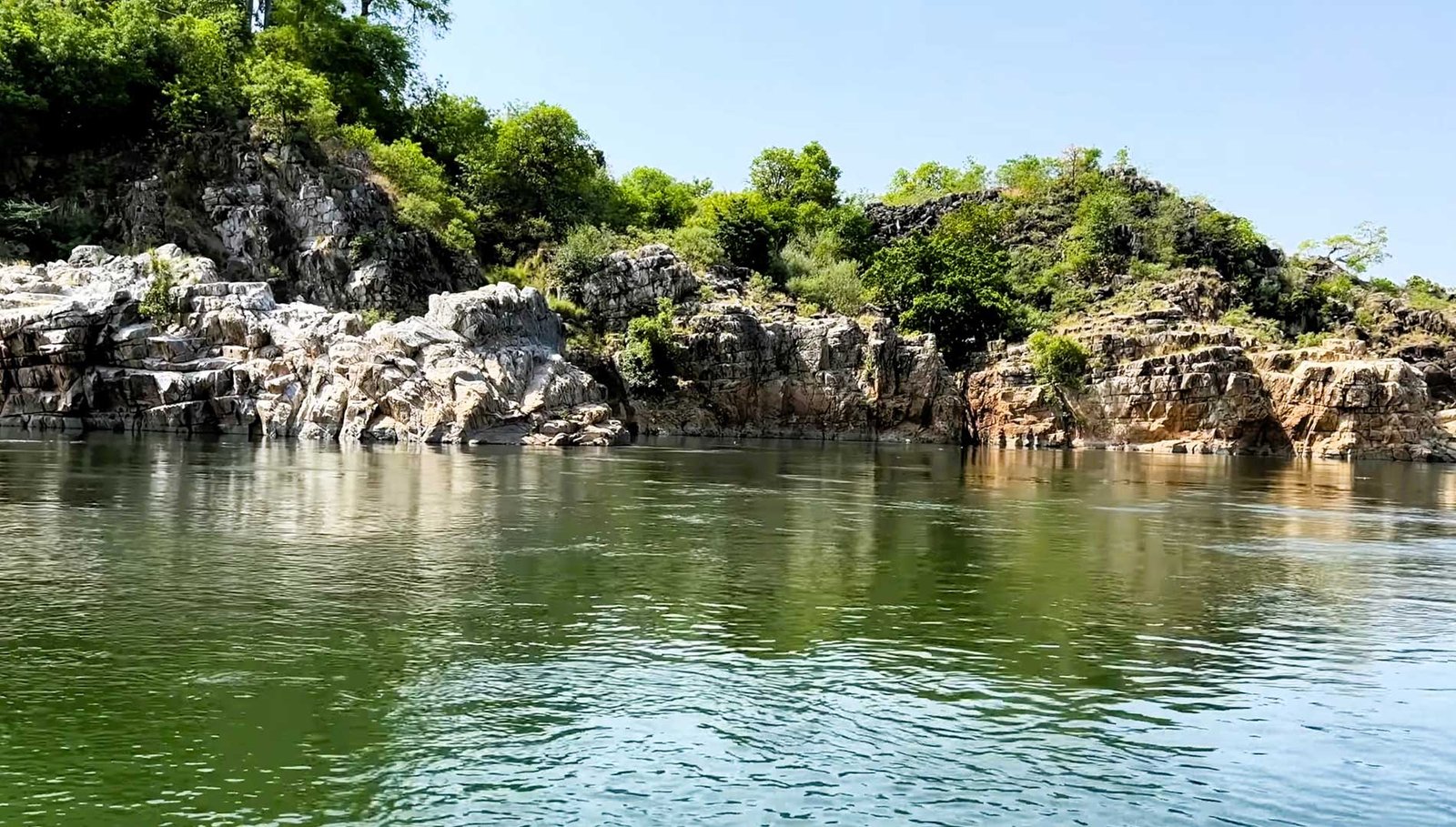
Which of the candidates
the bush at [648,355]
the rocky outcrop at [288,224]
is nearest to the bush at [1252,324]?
the bush at [648,355]

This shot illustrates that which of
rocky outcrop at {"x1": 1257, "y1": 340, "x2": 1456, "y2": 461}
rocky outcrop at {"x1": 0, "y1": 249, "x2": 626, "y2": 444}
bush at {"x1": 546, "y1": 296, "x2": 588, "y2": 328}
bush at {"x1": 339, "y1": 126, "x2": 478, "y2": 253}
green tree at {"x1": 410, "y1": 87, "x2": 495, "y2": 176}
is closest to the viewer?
rocky outcrop at {"x1": 0, "y1": 249, "x2": 626, "y2": 444}

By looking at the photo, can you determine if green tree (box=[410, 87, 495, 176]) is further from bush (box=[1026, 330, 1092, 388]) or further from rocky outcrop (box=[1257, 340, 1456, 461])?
rocky outcrop (box=[1257, 340, 1456, 461])

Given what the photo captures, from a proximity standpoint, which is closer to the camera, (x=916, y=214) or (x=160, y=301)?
(x=160, y=301)

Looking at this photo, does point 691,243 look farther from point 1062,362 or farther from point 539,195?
point 1062,362

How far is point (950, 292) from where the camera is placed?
93.2 m

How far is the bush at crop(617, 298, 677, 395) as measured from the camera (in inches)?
3167

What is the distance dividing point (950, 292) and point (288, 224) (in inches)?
2109

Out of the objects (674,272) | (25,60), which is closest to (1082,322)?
(674,272)

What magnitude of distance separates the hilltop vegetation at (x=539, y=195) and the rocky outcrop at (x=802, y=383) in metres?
→ 7.92

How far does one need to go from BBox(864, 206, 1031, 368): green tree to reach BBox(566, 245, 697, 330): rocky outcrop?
19.7 metres

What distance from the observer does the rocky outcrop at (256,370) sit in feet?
196

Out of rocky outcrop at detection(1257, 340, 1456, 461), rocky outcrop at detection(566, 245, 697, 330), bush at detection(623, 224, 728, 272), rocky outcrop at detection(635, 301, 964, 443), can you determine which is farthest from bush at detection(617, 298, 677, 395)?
rocky outcrop at detection(1257, 340, 1456, 461)

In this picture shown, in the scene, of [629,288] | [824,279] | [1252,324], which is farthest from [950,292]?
[629,288]

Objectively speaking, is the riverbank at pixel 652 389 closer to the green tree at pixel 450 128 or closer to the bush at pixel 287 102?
the bush at pixel 287 102
